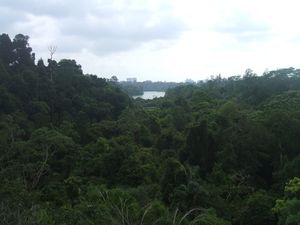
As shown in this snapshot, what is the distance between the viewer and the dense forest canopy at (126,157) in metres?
14.7

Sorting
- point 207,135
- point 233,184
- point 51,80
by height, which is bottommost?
point 233,184

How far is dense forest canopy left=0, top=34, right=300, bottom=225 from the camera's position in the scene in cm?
1469

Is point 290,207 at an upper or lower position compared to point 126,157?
lower

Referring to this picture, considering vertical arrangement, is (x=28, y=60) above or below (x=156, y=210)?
above

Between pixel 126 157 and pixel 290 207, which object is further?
pixel 126 157

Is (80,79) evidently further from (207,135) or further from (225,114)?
(207,135)

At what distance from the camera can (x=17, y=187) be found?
11125 millimetres

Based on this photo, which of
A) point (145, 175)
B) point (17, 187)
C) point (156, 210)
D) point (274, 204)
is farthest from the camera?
point (145, 175)

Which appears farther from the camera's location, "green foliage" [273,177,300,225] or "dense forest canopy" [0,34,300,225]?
"green foliage" [273,177,300,225]

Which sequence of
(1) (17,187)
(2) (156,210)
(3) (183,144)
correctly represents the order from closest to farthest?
1. (1) (17,187)
2. (2) (156,210)
3. (3) (183,144)

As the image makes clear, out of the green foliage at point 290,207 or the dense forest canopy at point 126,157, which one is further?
the green foliage at point 290,207

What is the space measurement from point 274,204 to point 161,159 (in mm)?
7595

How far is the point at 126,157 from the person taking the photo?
23.2 m

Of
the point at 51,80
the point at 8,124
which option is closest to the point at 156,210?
the point at 8,124
